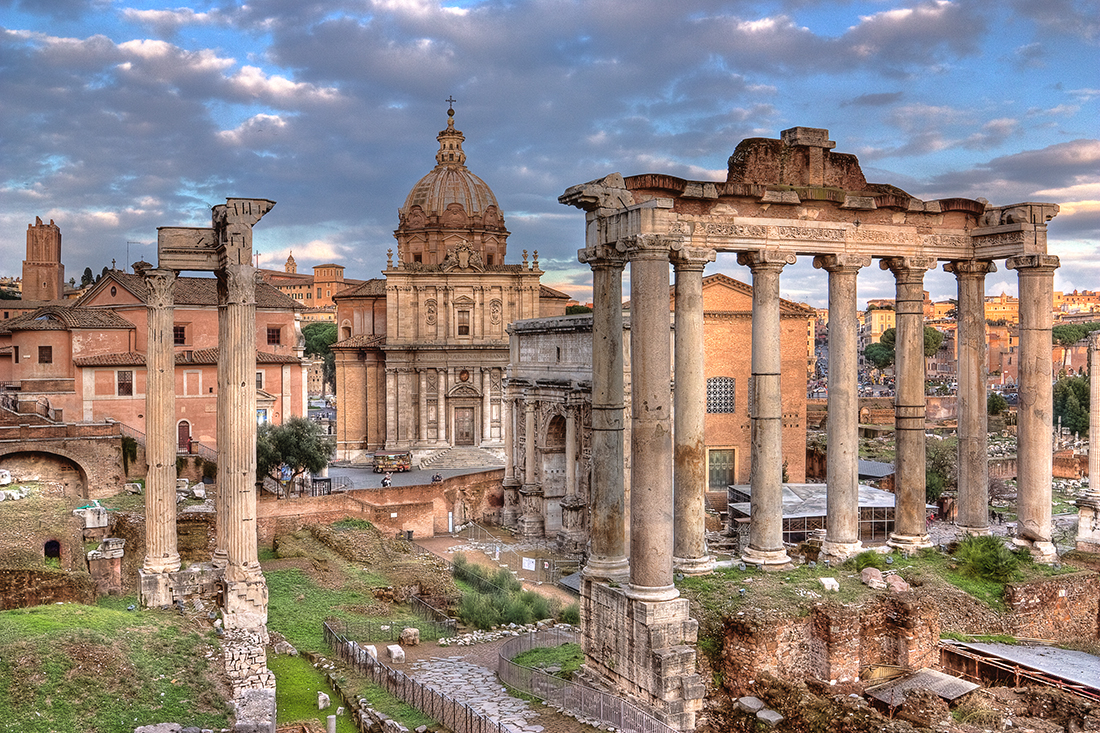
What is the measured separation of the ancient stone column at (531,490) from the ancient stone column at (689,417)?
829 inches

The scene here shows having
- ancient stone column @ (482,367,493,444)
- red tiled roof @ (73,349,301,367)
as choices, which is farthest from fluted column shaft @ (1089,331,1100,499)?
ancient stone column @ (482,367,493,444)

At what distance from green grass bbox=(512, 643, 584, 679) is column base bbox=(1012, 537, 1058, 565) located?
27.5 feet

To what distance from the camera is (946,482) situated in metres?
42.9

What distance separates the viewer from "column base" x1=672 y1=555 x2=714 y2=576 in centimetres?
1444

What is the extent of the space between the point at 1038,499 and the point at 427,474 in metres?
29.7

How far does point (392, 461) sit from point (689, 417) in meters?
31.5

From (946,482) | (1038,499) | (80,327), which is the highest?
(80,327)

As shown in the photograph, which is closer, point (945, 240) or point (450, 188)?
point (945, 240)

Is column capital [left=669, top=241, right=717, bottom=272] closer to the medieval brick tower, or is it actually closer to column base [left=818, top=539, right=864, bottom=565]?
column base [left=818, top=539, right=864, bottom=565]

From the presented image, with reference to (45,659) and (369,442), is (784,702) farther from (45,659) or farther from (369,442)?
(369,442)

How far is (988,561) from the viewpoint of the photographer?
51.3ft

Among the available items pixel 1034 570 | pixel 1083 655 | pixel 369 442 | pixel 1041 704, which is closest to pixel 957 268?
pixel 1034 570

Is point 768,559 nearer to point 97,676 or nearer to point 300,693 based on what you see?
point 300,693

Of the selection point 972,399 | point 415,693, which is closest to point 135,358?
point 415,693
